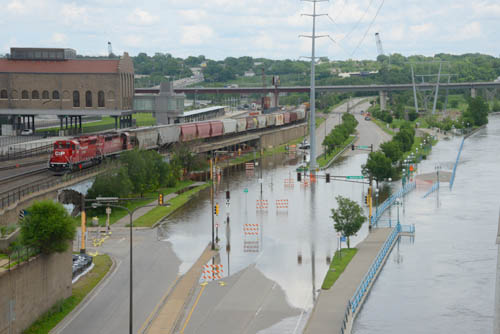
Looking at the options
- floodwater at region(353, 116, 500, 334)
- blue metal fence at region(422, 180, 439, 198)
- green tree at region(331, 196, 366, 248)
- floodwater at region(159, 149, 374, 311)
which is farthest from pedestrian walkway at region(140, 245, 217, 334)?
blue metal fence at region(422, 180, 439, 198)

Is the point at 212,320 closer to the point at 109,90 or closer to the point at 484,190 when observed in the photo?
the point at 484,190

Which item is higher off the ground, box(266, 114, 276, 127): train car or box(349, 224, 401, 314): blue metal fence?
box(266, 114, 276, 127): train car

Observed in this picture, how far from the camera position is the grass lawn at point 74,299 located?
128ft

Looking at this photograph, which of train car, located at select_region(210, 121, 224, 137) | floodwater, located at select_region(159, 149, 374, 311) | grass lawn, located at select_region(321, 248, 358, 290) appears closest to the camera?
grass lawn, located at select_region(321, 248, 358, 290)

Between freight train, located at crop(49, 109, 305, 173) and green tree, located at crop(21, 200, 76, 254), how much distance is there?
1145 inches

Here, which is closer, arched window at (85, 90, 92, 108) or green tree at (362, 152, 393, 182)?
green tree at (362, 152, 393, 182)

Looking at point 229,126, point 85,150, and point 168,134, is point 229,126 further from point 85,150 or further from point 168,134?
point 85,150

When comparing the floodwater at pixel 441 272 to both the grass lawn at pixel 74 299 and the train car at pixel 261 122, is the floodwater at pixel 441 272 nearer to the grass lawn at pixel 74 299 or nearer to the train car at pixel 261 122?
the grass lawn at pixel 74 299

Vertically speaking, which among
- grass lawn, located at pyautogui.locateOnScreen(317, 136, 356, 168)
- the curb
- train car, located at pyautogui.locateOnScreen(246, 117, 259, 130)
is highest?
train car, located at pyautogui.locateOnScreen(246, 117, 259, 130)

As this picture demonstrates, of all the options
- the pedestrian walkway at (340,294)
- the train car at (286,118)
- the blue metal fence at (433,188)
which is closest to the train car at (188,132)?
the blue metal fence at (433,188)

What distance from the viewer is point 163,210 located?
2862 inches

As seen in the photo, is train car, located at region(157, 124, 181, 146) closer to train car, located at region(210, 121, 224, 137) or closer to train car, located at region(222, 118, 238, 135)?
train car, located at region(210, 121, 224, 137)

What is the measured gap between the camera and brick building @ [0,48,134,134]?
106m

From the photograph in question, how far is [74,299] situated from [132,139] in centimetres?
4655
